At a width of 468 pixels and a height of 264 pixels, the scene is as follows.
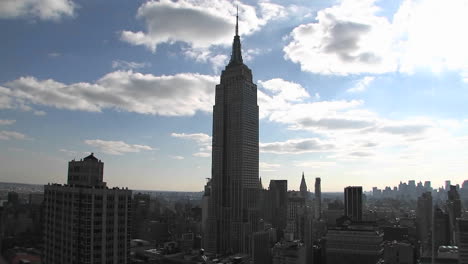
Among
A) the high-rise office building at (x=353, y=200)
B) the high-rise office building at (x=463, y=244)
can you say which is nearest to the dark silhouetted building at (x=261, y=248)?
the high-rise office building at (x=463, y=244)

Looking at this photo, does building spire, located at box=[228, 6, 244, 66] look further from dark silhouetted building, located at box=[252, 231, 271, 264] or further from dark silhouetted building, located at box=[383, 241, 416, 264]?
dark silhouetted building, located at box=[383, 241, 416, 264]

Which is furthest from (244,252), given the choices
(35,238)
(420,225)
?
(420,225)

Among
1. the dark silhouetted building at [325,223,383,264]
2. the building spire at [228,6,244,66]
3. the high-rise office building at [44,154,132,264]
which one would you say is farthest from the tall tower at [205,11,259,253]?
the high-rise office building at [44,154,132,264]

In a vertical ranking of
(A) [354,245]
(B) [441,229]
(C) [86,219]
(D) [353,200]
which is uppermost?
(C) [86,219]

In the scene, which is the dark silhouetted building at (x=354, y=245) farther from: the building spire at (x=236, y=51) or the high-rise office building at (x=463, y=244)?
the building spire at (x=236, y=51)

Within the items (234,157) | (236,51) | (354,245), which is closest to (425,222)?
(354,245)

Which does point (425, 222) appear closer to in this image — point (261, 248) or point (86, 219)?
point (261, 248)

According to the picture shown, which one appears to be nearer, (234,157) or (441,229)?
(441,229)
